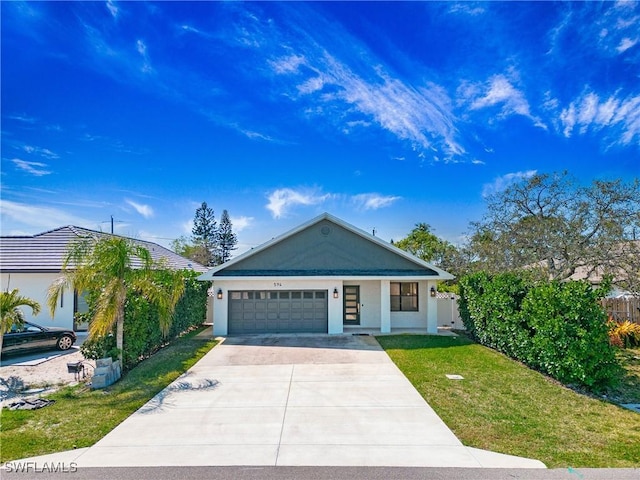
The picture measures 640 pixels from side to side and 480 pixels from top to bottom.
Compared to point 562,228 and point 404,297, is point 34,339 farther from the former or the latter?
point 562,228

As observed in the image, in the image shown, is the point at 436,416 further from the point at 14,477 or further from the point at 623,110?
the point at 623,110

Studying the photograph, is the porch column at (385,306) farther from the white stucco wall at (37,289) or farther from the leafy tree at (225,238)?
the leafy tree at (225,238)

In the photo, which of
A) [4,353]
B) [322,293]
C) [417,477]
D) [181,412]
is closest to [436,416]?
[417,477]

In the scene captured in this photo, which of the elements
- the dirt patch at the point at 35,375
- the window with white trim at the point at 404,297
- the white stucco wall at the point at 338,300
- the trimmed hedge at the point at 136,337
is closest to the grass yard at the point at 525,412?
the white stucco wall at the point at 338,300

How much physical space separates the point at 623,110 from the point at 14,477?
1909 cm

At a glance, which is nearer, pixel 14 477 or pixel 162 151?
pixel 14 477

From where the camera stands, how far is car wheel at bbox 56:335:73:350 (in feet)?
46.1

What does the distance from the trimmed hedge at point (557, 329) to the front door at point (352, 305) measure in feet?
21.8

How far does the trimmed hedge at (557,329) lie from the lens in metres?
9.08

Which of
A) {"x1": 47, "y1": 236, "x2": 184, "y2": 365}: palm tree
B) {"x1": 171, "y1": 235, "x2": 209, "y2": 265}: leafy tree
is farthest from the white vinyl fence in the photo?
{"x1": 171, "y1": 235, "x2": 209, "y2": 265}: leafy tree

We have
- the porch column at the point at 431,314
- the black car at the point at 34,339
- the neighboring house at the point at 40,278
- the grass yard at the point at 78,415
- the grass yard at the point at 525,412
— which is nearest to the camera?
the grass yard at the point at 525,412

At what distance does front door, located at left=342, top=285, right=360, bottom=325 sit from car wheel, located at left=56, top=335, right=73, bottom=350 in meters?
10.9

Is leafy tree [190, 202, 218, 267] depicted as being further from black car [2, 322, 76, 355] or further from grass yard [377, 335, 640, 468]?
grass yard [377, 335, 640, 468]

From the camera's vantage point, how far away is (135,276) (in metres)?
10.7
